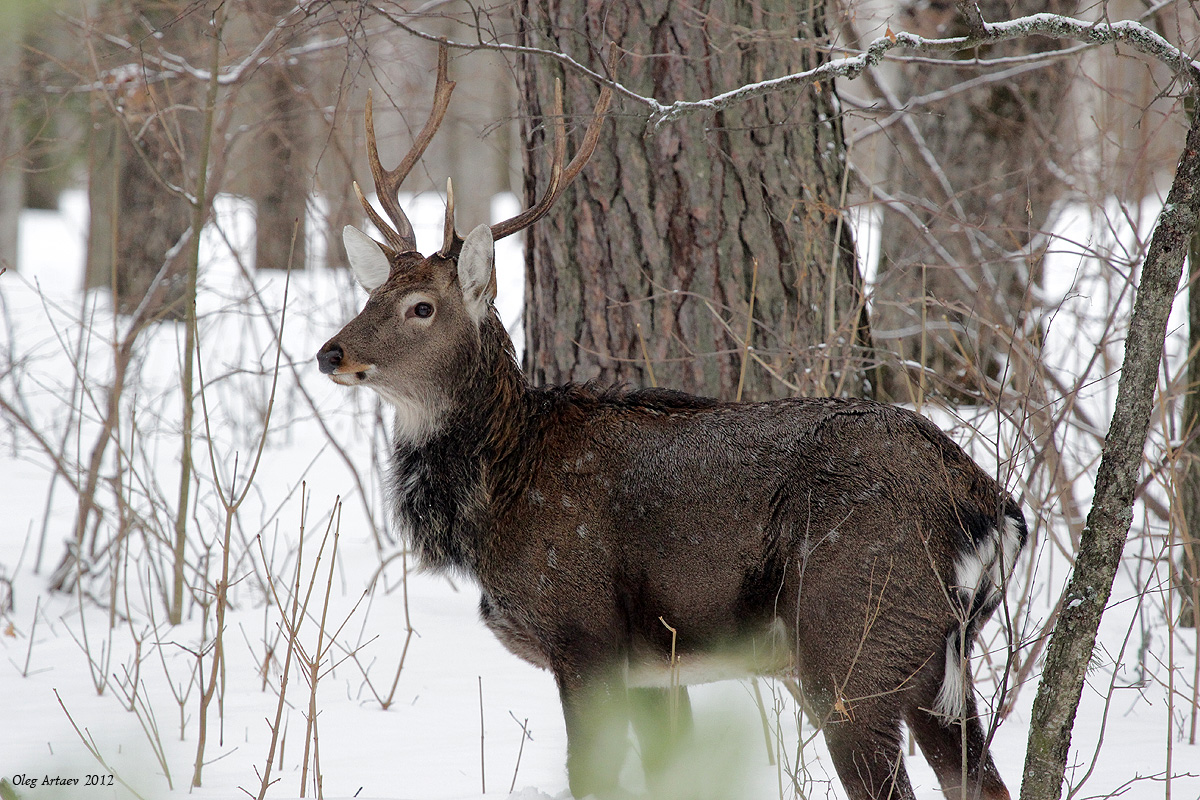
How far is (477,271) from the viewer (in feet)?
12.4

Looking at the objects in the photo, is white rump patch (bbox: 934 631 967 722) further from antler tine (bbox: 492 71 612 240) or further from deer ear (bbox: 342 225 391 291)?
deer ear (bbox: 342 225 391 291)

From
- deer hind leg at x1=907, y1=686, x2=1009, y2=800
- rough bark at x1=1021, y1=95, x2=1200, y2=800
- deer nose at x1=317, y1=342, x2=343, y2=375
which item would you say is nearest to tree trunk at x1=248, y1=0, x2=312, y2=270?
deer nose at x1=317, y1=342, x2=343, y2=375

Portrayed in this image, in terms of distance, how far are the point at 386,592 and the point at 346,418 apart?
5049mm

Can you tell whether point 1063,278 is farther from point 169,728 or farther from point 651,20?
point 169,728

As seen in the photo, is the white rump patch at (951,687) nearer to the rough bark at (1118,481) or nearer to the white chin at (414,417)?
the rough bark at (1118,481)

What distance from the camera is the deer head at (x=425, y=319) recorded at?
3686 millimetres

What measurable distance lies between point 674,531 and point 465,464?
81 cm

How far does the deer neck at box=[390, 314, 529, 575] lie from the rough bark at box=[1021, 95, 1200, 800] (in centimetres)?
174

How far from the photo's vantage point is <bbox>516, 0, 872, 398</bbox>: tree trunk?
481cm

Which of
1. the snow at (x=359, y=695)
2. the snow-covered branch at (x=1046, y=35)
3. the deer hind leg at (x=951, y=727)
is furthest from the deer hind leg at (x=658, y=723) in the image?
the snow-covered branch at (x=1046, y=35)

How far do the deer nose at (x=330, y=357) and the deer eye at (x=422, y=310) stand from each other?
29 cm

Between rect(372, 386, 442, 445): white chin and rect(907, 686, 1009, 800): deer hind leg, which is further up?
rect(372, 386, 442, 445): white chin

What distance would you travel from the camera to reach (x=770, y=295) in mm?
4922

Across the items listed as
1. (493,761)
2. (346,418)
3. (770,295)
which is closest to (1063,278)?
(346,418)
